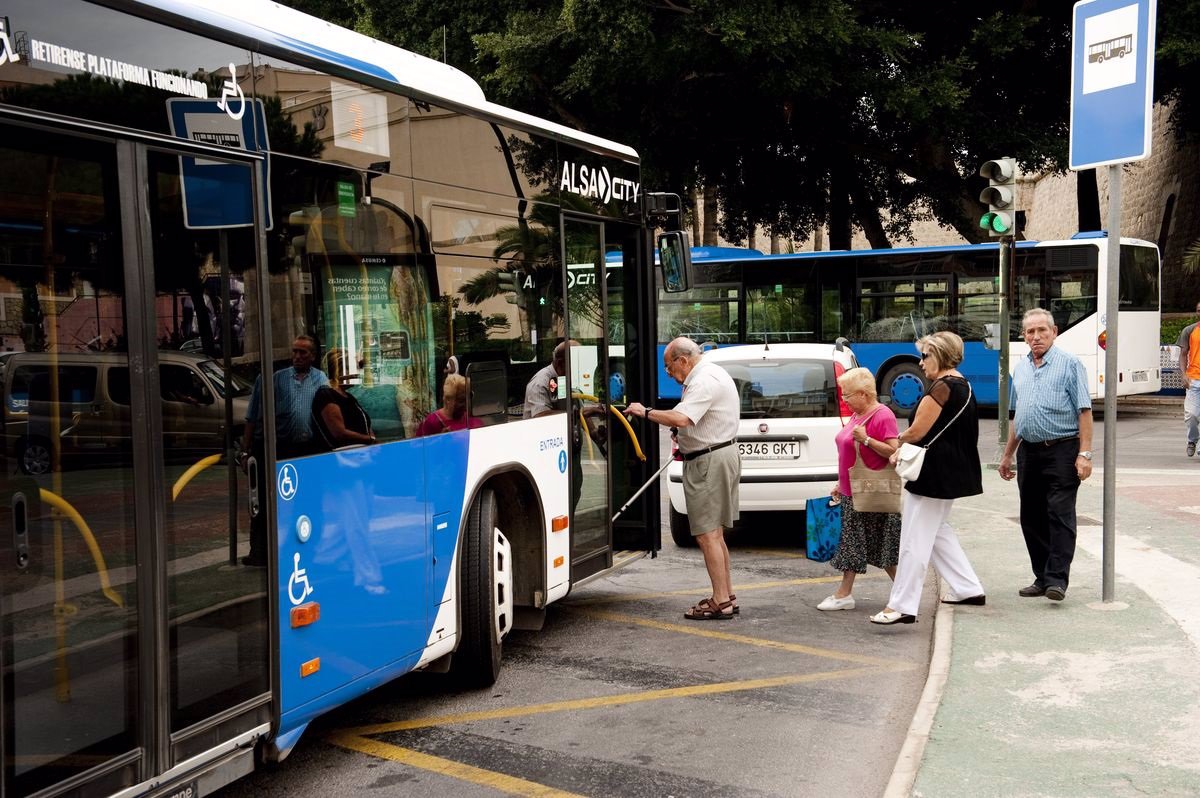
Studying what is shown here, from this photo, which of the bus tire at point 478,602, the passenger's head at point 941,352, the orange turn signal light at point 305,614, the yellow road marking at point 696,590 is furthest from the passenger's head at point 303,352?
the yellow road marking at point 696,590

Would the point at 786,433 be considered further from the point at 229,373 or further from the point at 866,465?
the point at 229,373

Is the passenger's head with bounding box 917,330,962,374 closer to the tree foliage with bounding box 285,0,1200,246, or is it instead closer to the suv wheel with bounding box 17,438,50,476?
the suv wheel with bounding box 17,438,50,476

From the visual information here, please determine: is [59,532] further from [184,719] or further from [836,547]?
[836,547]

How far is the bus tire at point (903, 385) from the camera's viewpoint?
75.5 feet

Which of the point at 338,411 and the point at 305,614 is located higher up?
the point at 338,411

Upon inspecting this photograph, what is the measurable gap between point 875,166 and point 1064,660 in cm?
2589

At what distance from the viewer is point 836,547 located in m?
7.96

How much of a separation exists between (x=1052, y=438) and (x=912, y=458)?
88 cm

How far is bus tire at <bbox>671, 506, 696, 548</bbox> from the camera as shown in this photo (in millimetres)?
10523

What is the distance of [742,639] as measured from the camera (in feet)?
24.1

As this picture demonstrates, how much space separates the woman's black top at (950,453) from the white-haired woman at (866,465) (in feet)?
0.83

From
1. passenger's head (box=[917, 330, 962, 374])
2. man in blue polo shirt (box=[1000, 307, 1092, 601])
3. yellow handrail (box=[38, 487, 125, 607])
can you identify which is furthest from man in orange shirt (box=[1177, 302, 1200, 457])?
yellow handrail (box=[38, 487, 125, 607])

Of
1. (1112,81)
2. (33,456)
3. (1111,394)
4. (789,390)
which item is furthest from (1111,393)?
(33,456)

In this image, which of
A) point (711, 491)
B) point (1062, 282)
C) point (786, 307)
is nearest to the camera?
point (711, 491)
